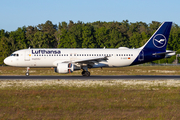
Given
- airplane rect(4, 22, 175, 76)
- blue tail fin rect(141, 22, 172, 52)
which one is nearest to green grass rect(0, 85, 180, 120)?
airplane rect(4, 22, 175, 76)

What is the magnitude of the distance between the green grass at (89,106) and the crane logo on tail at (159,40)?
20746 millimetres

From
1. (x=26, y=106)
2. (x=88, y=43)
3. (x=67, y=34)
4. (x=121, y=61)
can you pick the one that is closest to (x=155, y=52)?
(x=121, y=61)

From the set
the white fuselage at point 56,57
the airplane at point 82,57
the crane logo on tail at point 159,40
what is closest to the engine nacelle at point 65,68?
the airplane at point 82,57

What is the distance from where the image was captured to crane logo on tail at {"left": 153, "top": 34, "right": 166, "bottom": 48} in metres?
38.8

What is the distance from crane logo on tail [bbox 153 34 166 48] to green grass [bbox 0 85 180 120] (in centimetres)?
2075

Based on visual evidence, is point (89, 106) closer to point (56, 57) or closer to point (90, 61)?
point (90, 61)

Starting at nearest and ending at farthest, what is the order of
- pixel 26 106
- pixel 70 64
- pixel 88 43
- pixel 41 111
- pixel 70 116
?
pixel 70 116
pixel 41 111
pixel 26 106
pixel 70 64
pixel 88 43

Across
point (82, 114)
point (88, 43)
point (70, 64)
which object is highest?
point (88, 43)

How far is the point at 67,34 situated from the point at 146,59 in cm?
7850

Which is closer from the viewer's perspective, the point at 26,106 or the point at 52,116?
Answer: the point at 52,116

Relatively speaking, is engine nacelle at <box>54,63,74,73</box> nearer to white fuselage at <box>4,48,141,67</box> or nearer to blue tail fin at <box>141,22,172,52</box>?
white fuselage at <box>4,48,141,67</box>

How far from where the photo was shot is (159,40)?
1532 inches

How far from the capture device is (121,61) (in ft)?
124

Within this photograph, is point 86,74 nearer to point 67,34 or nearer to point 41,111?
point 41,111
